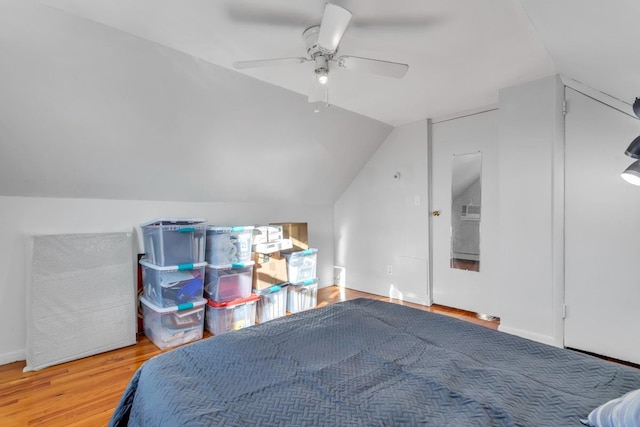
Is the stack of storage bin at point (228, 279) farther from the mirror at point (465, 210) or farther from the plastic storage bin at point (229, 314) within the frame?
the mirror at point (465, 210)

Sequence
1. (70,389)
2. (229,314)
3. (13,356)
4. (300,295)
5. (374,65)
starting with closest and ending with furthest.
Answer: (374,65) < (70,389) < (13,356) < (229,314) < (300,295)

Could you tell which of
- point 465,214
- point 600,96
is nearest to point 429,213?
point 465,214

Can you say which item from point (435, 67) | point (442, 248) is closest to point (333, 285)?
point (442, 248)

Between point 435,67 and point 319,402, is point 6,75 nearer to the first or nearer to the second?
point 319,402

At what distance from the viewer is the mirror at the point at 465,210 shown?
337cm

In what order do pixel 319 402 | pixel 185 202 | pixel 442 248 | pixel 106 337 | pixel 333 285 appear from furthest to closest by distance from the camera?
pixel 333 285, pixel 442 248, pixel 185 202, pixel 106 337, pixel 319 402

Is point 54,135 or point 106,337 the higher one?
point 54,135

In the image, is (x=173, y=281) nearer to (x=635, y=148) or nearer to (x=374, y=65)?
(x=374, y=65)

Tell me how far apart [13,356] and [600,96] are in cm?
488

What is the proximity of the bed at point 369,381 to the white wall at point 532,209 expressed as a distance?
158cm

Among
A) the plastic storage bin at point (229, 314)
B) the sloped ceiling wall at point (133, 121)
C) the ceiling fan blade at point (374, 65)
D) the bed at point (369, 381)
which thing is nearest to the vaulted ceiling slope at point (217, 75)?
the sloped ceiling wall at point (133, 121)

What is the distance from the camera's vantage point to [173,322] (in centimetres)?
271

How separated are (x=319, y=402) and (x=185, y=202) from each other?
2753 millimetres

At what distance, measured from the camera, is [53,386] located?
2.09m
